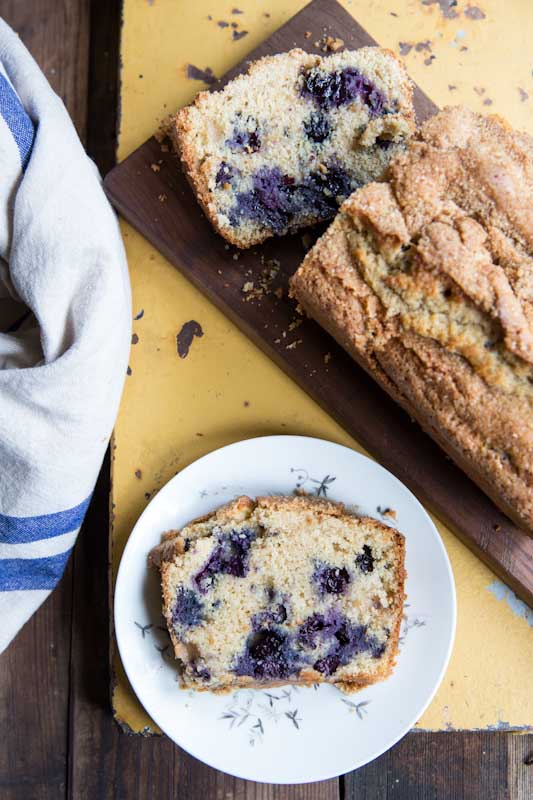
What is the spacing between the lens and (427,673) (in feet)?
7.47

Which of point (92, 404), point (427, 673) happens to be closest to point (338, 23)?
point (92, 404)

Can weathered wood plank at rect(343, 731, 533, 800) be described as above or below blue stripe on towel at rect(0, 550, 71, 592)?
below

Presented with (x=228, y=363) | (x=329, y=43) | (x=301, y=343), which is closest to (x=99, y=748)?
(x=228, y=363)

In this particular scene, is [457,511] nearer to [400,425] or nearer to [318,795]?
[400,425]

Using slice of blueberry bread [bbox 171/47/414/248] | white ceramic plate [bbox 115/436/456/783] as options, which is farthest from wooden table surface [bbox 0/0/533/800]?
slice of blueberry bread [bbox 171/47/414/248]

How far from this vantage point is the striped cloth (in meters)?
2.16

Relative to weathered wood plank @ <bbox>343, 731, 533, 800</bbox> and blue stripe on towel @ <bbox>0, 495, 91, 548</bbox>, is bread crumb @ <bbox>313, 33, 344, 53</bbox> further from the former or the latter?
weathered wood plank @ <bbox>343, 731, 533, 800</bbox>

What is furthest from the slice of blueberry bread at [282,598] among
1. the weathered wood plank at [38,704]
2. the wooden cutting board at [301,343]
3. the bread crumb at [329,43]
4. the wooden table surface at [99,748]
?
the bread crumb at [329,43]

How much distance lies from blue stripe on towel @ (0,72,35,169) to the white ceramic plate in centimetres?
99

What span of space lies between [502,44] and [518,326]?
1146 millimetres

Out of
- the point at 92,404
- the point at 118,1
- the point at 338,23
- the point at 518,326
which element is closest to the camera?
the point at 518,326

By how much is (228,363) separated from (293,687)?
953mm

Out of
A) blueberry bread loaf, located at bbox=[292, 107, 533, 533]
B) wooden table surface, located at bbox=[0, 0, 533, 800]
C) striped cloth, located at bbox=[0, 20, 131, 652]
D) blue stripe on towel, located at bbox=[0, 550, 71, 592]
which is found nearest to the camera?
blueberry bread loaf, located at bbox=[292, 107, 533, 533]

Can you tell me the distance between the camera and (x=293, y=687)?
2301mm
